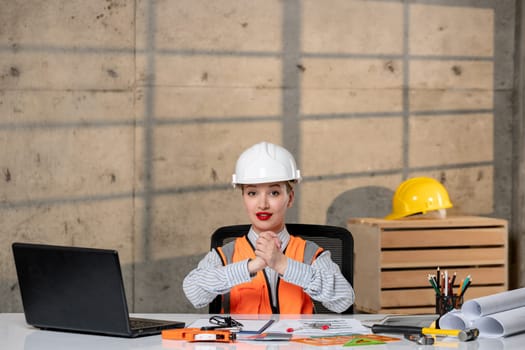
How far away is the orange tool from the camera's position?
2.19m

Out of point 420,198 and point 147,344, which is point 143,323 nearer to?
point 147,344

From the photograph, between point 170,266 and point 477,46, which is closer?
point 170,266

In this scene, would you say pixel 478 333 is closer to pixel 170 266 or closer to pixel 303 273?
pixel 303 273

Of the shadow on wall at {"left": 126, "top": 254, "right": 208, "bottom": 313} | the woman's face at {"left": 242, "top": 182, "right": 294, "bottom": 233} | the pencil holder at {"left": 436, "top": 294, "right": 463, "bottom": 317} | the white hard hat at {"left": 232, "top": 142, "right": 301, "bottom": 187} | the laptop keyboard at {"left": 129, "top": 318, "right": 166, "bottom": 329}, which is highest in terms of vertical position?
the white hard hat at {"left": 232, "top": 142, "right": 301, "bottom": 187}

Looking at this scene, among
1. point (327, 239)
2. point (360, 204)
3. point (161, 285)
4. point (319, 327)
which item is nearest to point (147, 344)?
point (319, 327)

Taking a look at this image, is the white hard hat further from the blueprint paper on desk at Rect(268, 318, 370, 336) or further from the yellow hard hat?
the yellow hard hat

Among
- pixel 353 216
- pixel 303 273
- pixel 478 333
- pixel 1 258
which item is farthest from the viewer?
pixel 353 216

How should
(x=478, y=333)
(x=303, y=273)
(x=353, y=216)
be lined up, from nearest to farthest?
(x=478, y=333), (x=303, y=273), (x=353, y=216)

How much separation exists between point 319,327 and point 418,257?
2.43m

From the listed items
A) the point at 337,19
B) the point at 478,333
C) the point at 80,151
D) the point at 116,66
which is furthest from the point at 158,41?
the point at 478,333

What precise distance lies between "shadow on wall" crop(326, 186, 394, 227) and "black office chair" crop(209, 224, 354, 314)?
212cm

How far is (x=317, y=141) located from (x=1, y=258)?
2048 mm

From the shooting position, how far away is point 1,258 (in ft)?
16.1

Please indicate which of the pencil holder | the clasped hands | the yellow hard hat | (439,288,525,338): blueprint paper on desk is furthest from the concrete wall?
(439,288,525,338): blueprint paper on desk
